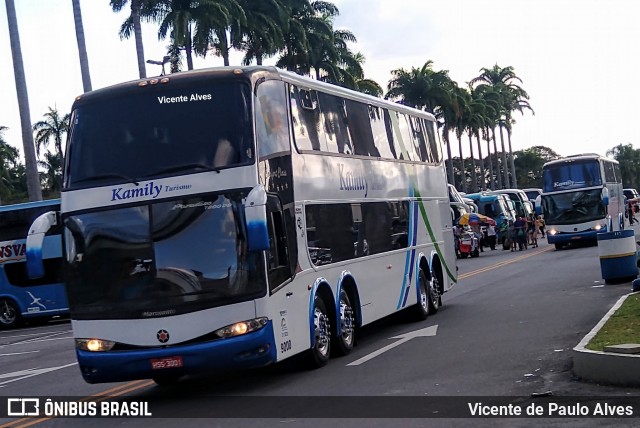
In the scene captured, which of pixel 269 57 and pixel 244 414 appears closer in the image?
pixel 244 414

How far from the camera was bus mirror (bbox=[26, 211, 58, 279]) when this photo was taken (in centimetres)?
1149

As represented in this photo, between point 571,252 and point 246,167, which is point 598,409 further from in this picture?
point 571,252

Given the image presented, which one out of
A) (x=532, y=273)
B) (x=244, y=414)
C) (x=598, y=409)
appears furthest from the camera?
(x=532, y=273)

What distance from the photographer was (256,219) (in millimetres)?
10664

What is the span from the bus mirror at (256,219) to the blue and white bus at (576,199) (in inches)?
1248

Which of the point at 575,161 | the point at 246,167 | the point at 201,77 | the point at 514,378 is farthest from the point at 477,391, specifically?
the point at 575,161

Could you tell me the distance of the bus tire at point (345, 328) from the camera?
44.9ft

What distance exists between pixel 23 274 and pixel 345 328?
17601 millimetres

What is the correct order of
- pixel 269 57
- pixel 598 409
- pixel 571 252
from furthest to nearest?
pixel 269 57, pixel 571 252, pixel 598 409

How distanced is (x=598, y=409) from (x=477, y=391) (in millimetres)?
1600

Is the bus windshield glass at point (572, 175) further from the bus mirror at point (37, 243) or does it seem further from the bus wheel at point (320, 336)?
the bus mirror at point (37, 243)

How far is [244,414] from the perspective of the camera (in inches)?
396

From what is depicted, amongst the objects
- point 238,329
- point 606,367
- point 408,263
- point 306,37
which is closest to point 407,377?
point 238,329

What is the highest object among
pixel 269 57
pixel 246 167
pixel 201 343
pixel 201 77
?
pixel 269 57
